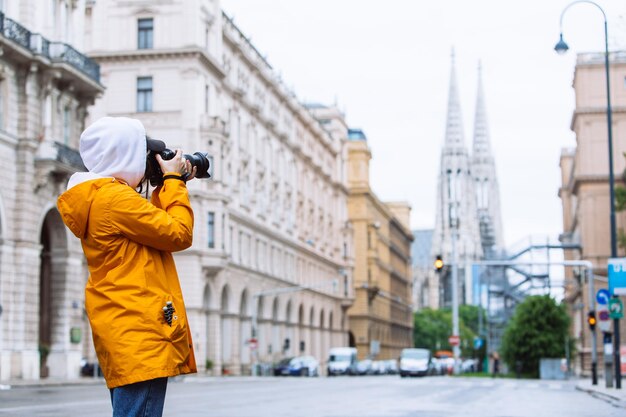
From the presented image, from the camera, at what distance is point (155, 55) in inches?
2350

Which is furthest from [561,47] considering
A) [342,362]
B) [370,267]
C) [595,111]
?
[370,267]

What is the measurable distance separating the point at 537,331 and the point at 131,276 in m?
58.1

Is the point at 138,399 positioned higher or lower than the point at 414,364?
higher

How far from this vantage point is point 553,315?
201 feet

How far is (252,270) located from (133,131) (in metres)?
67.2

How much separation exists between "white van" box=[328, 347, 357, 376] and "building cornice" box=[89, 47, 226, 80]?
27.8 m

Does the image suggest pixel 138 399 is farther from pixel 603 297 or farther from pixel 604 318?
pixel 603 297

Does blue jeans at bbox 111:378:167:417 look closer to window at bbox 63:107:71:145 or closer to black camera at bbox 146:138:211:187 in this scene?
black camera at bbox 146:138:211:187

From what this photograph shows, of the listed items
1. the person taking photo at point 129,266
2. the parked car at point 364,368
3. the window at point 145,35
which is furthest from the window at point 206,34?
the person taking photo at point 129,266

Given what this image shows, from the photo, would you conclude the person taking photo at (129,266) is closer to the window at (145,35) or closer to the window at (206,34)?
the window at (145,35)

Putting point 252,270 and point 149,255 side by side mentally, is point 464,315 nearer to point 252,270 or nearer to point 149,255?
point 252,270

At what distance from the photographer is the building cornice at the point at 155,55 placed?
5903 centimetres

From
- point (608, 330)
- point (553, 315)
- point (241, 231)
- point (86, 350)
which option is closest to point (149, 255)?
point (608, 330)

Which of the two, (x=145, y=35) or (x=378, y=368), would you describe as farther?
(x=378, y=368)
